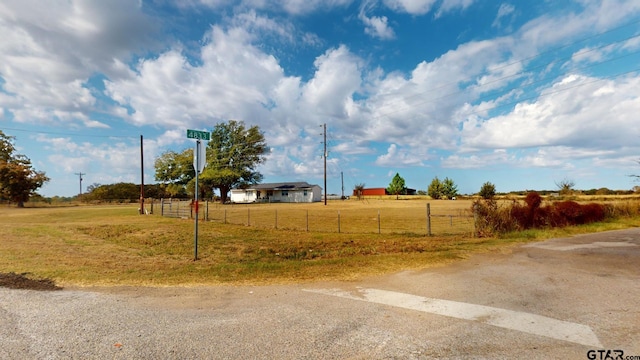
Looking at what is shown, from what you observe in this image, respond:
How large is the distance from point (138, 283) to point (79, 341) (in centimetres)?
296

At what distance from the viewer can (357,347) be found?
3.54 m

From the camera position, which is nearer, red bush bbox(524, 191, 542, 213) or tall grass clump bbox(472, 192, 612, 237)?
tall grass clump bbox(472, 192, 612, 237)

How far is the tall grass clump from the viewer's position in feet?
47.2

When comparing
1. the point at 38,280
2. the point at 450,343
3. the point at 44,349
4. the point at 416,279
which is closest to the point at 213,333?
the point at 44,349

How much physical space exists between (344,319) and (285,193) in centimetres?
6925

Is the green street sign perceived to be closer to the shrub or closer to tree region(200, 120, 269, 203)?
the shrub

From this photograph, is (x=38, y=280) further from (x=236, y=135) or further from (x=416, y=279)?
(x=236, y=135)

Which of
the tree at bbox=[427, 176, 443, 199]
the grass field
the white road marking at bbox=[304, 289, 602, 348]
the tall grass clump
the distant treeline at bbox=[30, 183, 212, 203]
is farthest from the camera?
the tree at bbox=[427, 176, 443, 199]

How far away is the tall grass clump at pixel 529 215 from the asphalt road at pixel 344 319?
24.7 ft

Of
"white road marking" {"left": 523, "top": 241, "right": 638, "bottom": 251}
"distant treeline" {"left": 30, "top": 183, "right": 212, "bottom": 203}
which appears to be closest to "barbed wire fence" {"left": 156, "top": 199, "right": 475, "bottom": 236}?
"white road marking" {"left": 523, "top": 241, "right": 638, "bottom": 251}

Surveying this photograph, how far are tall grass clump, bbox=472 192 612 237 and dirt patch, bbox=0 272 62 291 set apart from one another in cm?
1400

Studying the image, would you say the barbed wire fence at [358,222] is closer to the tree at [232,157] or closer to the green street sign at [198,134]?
the green street sign at [198,134]

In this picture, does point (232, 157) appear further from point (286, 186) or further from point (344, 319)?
point (344, 319)

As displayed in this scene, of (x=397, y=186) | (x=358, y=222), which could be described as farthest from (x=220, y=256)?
(x=397, y=186)
